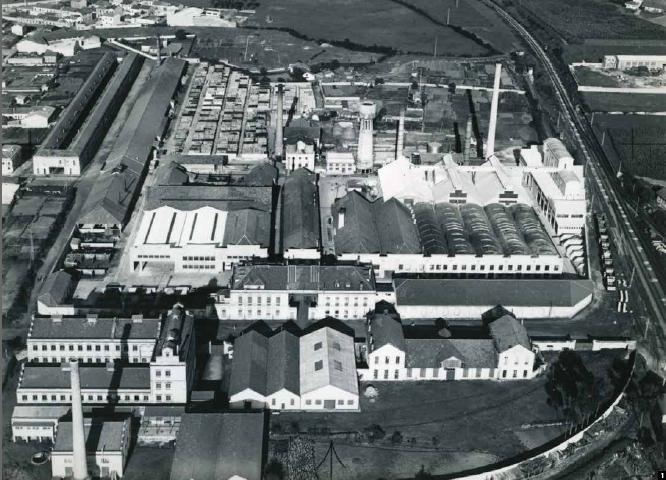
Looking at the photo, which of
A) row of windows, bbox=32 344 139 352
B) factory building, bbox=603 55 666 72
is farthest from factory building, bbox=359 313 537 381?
factory building, bbox=603 55 666 72

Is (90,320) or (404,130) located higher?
(90,320)

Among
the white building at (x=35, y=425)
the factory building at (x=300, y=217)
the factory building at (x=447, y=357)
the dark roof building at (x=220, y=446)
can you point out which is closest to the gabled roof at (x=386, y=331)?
the factory building at (x=447, y=357)

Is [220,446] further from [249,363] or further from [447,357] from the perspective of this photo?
[447,357]

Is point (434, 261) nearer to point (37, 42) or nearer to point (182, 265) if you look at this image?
point (182, 265)

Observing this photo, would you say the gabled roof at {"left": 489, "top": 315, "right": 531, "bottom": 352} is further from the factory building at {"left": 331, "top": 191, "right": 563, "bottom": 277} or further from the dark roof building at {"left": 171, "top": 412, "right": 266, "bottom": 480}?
the dark roof building at {"left": 171, "top": 412, "right": 266, "bottom": 480}

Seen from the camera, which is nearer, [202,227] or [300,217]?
[202,227]

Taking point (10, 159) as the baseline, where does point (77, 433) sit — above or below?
above

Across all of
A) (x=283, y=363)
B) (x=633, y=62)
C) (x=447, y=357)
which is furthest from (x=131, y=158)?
(x=633, y=62)

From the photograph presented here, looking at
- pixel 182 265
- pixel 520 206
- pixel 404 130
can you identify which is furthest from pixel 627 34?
pixel 182 265
